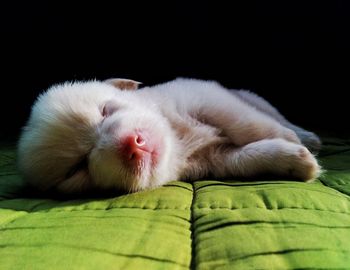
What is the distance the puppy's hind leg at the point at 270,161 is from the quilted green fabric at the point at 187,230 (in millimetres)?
160

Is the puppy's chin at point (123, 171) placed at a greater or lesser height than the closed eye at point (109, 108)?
lesser

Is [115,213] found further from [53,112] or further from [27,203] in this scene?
[53,112]

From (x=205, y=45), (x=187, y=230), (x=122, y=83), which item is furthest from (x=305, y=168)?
(x=205, y=45)

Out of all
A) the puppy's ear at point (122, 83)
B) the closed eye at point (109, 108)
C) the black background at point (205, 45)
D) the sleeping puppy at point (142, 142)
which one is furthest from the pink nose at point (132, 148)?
the black background at point (205, 45)

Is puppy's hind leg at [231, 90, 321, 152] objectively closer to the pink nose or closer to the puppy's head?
the puppy's head

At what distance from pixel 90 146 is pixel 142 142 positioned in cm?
18

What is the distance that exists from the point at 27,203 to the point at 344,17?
7.42 feet

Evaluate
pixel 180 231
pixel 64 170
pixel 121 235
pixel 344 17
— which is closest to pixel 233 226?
pixel 180 231

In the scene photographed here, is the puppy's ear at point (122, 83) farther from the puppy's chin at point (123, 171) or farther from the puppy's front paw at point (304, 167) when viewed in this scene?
the puppy's front paw at point (304, 167)

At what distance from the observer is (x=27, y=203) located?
1242 mm

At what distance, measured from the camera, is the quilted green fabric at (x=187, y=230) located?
0.70m

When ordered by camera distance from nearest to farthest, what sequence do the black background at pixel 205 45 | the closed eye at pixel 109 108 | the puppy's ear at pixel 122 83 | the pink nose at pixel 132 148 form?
the pink nose at pixel 132 148, the closed eye at pixel 109 108, the puppy's ear at pixel 122 83, the black background at pixel 205 45

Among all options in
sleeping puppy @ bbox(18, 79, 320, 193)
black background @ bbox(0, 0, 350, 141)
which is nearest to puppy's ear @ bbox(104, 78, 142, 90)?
sleeping puppy @ bbox(18, 79, 320, 193)

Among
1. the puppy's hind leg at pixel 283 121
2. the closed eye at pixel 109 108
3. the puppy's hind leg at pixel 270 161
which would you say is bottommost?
the puppy's hind leg at pixel 283 121
